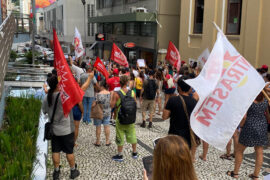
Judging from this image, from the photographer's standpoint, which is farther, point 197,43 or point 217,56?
point 197,43

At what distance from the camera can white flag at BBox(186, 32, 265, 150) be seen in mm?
3443

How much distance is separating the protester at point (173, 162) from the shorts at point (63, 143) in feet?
9.21

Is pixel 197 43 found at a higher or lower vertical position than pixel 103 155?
higher

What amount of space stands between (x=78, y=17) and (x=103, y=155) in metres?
45.9

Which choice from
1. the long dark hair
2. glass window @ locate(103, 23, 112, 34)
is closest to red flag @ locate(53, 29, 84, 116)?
the long dark hair

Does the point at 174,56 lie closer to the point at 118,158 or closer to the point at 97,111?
the point at 97,111

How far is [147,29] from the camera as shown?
22641mm

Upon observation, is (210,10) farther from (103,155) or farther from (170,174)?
(170,174)

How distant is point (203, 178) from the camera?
5059mm

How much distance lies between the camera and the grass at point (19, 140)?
378 centimetres

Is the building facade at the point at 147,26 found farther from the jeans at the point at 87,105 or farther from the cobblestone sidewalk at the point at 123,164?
the cobblestone sidewalk at the point at 123,164

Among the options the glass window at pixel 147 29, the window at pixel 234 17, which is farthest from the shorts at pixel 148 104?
the glass window at pixel 147 29

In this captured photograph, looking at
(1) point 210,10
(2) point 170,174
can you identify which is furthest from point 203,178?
(1) point 210,10

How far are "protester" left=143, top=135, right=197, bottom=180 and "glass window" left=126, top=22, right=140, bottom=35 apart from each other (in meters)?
23.0
